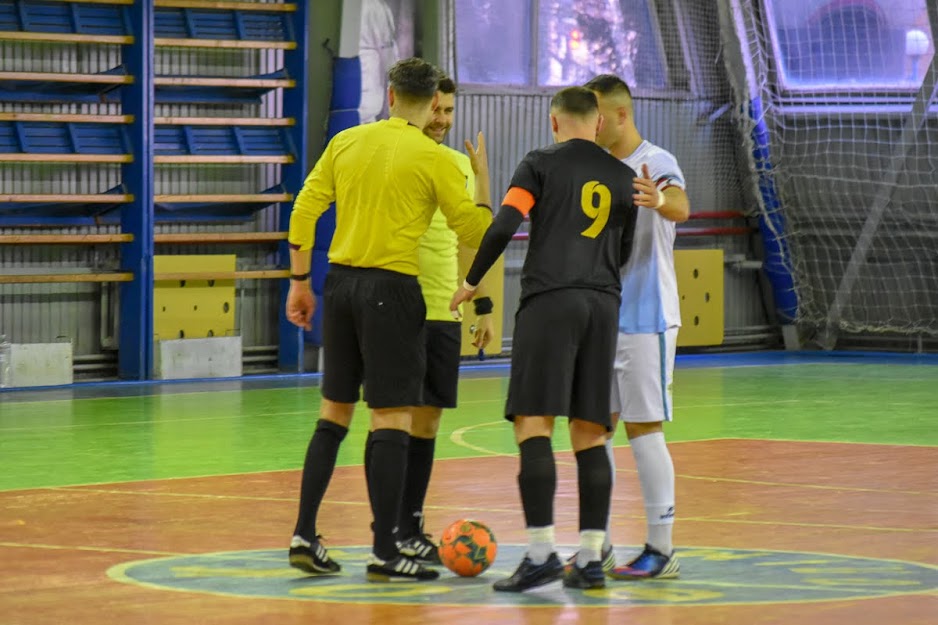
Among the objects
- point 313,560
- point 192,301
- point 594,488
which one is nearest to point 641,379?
point 594,488

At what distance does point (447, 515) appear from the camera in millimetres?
7480

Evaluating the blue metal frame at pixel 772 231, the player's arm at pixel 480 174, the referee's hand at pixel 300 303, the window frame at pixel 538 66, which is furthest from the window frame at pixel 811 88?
the referee's hand at pixel 300 303

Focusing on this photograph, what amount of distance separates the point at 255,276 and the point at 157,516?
922 centimetres

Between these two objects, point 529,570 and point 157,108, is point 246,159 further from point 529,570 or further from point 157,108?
point 529,570

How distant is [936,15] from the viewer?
719 inches

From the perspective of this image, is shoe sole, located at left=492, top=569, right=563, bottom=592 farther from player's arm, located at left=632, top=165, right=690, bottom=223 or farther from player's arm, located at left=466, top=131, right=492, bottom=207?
player's arm, located at left=466, top=131, right=492, bottom=207

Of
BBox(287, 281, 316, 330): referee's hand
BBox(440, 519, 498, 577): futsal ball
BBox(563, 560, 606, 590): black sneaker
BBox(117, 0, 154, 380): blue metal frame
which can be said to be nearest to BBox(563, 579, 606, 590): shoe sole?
BBox(563, 560, 606, 590): black sneaker

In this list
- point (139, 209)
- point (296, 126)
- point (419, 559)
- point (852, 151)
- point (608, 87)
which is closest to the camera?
point (608, 87)

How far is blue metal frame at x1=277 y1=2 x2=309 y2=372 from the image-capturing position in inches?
656

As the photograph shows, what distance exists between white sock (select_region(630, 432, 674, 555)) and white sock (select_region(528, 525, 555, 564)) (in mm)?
517

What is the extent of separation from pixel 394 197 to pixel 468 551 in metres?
1.33

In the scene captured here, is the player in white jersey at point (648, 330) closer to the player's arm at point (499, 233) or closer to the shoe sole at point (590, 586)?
the shoe sole at point (590, 586)

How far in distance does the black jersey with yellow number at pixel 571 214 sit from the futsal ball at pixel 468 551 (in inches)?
34.8

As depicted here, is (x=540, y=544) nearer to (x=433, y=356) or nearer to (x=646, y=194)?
(x=433, y=356)
